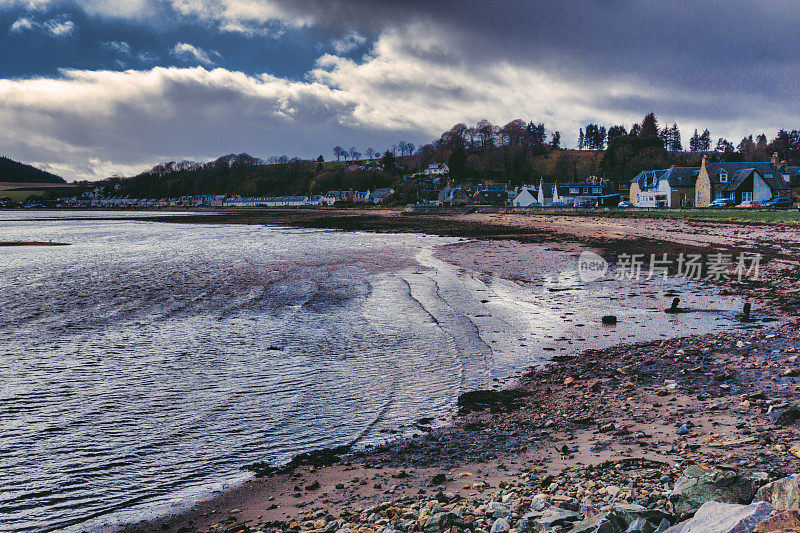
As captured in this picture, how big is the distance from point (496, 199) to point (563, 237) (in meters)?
92.8

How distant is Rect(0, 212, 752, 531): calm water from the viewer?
22.2 ft

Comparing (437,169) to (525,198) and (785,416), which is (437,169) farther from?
(785,416)

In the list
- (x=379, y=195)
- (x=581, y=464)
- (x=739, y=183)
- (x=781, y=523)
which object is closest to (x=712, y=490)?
(x=781, y=523)

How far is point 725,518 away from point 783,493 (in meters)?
0.73

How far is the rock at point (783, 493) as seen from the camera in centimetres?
381

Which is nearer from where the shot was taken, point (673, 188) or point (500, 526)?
point (500, 526)

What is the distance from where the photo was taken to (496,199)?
13438 centimetres

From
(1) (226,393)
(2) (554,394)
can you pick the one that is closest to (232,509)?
(1) (226,393)

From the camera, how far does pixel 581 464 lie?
5.98 metres

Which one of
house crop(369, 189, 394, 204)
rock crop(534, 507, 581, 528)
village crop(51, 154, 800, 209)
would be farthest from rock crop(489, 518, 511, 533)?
house crop(369, 189, 394, 204)

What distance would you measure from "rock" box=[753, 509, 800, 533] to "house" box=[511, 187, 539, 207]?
125065 mm

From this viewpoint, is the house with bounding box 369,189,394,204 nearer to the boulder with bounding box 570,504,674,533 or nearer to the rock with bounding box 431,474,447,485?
the rock with bounding box 431,474,447,485

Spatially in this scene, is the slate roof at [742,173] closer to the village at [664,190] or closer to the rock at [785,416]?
the village at [664,190]

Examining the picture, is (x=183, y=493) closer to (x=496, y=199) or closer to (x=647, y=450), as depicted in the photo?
(x=647, y=450)
